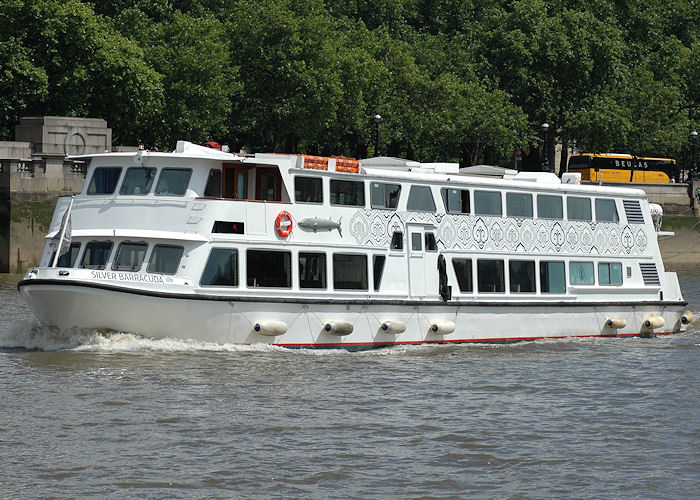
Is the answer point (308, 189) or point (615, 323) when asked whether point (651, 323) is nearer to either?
point (615, 323)

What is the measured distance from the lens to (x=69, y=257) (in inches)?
1046

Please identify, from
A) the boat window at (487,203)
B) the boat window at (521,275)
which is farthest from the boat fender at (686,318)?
the boat window at (487,203)

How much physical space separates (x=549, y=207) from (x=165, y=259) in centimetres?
1027

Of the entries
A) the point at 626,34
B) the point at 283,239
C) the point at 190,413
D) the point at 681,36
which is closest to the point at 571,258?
the point at 283,239

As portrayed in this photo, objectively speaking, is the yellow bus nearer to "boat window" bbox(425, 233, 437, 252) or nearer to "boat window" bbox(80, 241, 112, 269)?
"boat window" bbox(425, 233, 437, 252)

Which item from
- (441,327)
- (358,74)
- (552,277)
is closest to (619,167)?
(358,74)

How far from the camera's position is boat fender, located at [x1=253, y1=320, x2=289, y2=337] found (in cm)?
2630

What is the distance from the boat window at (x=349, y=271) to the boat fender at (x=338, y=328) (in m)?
0.83

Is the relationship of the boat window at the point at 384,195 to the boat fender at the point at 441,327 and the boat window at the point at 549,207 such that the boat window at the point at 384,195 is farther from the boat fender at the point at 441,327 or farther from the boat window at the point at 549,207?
the boat window at the point at 549,207

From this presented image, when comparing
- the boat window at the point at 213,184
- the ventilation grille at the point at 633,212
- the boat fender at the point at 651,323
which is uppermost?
the boat window at the point at 213,184

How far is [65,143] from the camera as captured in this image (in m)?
53.7

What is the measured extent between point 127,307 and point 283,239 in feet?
12.1

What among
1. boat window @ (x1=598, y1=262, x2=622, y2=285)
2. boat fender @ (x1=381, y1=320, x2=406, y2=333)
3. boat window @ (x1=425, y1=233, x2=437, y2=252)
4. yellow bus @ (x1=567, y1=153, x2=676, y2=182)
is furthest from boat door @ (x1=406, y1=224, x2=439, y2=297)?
yellow bus @ (x1=567, y1=153, x2=676, y2=182)

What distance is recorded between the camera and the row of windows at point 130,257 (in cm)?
2580
